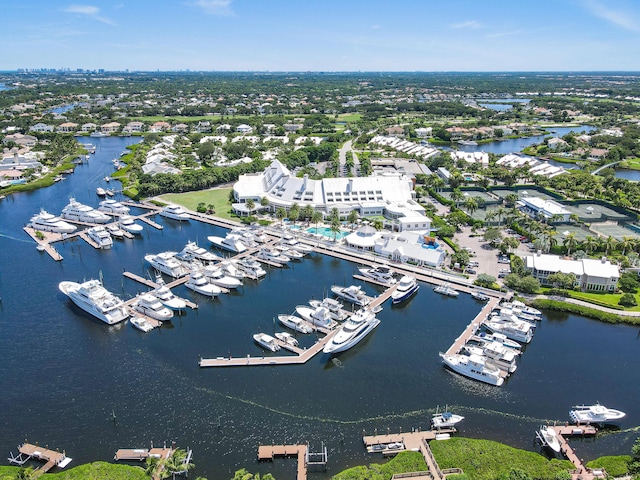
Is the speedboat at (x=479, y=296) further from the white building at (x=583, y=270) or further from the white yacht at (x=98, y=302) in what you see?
the white yacht at (x=98, y=302)

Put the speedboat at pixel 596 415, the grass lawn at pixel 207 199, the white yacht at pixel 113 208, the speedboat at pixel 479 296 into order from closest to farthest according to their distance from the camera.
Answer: the speedboat at pixel 596 415 < the speedboat at pixel 479 296 < the white yacht at pixel 113 208 < the grass lawn at pixel 207 199

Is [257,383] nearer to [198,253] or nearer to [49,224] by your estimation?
[198,253]

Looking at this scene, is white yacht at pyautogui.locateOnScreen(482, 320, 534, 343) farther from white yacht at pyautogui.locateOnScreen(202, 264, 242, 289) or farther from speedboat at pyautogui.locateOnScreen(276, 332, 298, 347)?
white yacht at pyautogui.locateOnScreen(202, 264, 242, 289)

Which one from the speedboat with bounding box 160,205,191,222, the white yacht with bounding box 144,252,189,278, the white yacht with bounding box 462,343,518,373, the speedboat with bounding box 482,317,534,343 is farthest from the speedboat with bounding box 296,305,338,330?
the speedboat with bounding box 160,205,191,222

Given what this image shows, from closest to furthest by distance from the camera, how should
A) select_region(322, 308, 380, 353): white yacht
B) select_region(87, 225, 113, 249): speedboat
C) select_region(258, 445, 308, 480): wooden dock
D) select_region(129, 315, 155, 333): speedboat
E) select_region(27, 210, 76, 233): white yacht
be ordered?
select_region(258, 445, 308, 480): wooden dock
select_region(322, 308, 380, 353): white yacht
select_region(129, 315, 155, 333): speedboat
select_region(87, 225, 113, 249): speedboat
select_region(27, 210, 76, 233): white yacht

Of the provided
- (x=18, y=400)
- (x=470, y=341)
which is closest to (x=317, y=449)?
(x=470, y=341)

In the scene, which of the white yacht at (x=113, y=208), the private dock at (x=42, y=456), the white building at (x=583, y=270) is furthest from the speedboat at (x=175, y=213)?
the white building at (x=583, y=270)
